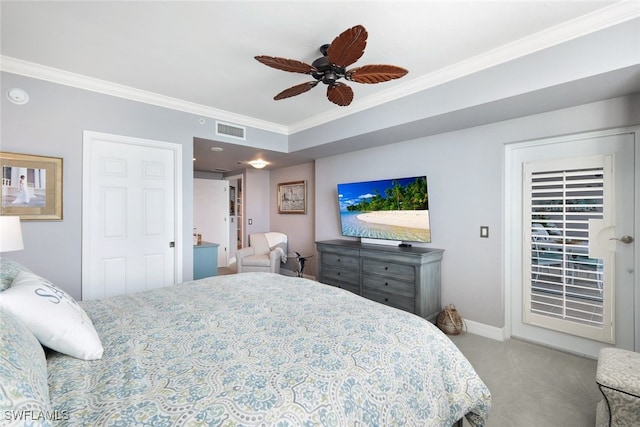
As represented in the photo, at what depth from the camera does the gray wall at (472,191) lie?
9.33 feet

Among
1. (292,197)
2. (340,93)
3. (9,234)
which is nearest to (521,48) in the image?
(340,93)

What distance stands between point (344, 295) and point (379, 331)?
629 millimetres

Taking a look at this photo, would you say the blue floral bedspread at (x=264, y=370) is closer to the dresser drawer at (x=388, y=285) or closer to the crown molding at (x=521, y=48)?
the dresser drawer at (x=388, y=285)

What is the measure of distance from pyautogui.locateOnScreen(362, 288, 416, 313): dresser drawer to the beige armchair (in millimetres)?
1904

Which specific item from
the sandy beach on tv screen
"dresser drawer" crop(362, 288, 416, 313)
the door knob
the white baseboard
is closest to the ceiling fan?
the sandy beach on tv screen

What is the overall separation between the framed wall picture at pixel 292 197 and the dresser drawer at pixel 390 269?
210 centimetres

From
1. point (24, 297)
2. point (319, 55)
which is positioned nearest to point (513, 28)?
point (319, 55)

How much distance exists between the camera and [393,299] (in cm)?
340

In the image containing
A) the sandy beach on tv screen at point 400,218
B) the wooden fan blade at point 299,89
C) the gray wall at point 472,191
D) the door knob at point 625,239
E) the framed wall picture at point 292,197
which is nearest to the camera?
the wooden fan blade at point 299,89

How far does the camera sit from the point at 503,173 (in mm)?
3045

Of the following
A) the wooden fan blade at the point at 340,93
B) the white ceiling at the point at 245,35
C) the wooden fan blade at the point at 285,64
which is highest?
the white ceiling at the point at 245,35

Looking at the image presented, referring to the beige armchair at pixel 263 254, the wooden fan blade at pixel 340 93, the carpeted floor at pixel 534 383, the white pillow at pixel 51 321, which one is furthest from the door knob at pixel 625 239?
the beige armchair at pixel 263 254

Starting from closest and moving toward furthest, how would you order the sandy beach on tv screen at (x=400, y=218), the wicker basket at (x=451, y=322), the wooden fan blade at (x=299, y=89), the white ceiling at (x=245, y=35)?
1. the white ceiling at (x=245, y=35)
2. the wooden fan blade at (x=299, y=89)
3. the wicker basket at (x=451, y=322)
4. the sandy beach on tv screen at (x=400, y=218)

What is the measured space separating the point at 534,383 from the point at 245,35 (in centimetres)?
336
